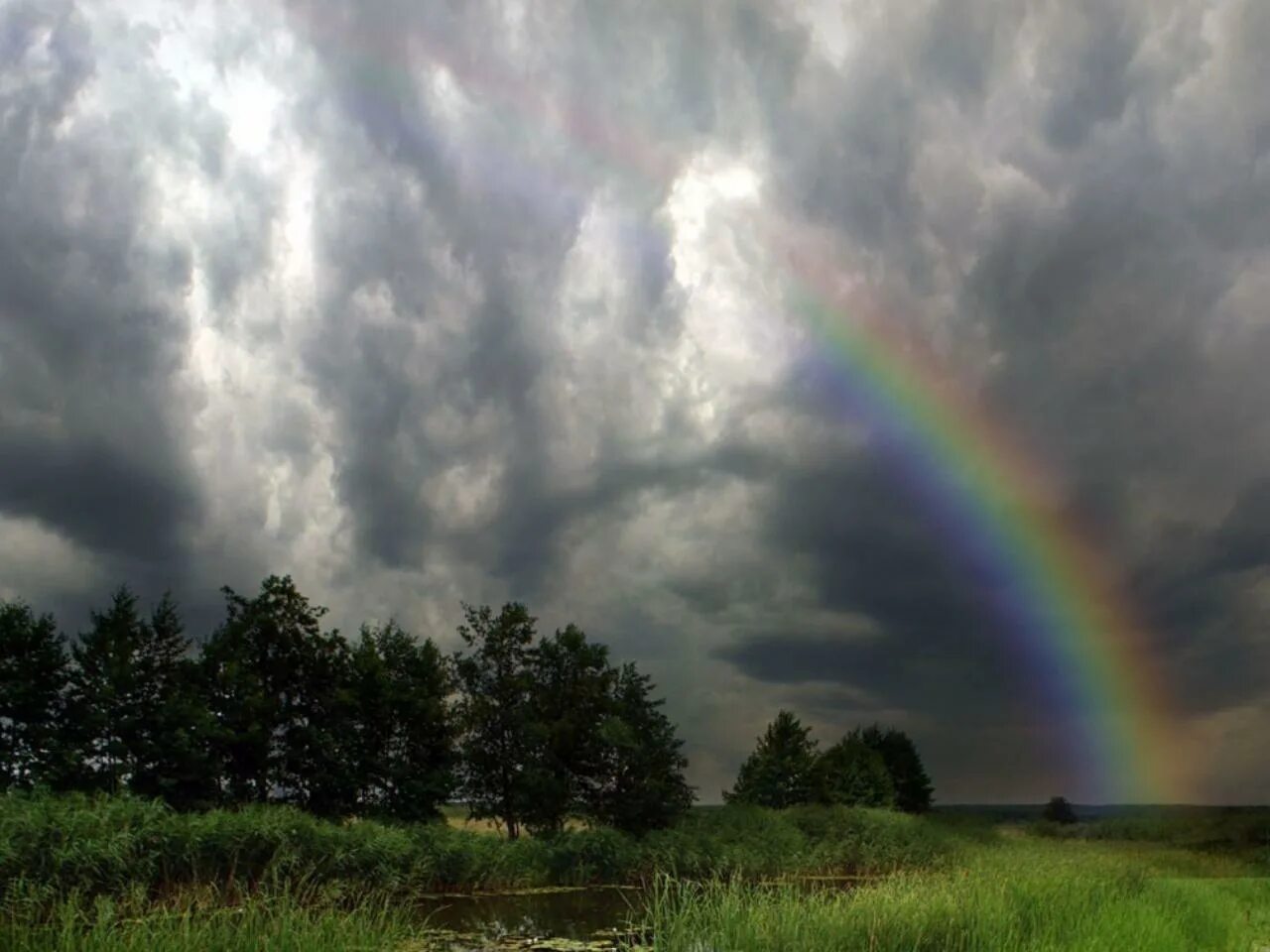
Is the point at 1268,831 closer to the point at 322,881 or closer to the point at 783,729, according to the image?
the point at 783,729

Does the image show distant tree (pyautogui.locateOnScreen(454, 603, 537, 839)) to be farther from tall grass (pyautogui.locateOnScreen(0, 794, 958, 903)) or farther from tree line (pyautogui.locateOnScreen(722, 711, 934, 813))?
tree line (pyautogui.locateOnScreen(722, 711, 934, 813))

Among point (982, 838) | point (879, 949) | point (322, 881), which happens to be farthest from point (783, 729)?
point (879, 949)

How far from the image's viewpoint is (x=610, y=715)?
51000mm

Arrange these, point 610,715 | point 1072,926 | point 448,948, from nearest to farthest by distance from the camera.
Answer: point 1072,926 → point 448,948 → point 610,715

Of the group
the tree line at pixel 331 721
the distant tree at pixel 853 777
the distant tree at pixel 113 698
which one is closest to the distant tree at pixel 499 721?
the tree line at pixel 331 721

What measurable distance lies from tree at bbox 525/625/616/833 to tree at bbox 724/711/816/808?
25143mm

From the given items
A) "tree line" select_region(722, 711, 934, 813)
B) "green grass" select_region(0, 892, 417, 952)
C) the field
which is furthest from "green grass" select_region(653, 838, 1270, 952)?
"tree line" select_region(722, 711, 934, 813)

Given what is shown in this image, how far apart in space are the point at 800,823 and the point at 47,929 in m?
46.6

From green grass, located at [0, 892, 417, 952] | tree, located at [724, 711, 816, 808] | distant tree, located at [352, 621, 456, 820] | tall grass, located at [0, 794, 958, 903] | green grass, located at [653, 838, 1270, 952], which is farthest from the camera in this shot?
tree, located at [724, 711, 816, 808]

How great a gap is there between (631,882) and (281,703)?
1685cm

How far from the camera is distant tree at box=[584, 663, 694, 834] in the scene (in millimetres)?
47531

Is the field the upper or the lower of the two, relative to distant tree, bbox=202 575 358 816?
lower

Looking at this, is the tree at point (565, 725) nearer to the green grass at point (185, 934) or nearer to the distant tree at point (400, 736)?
the distant tree at point (400, 736)

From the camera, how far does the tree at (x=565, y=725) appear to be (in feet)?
158
